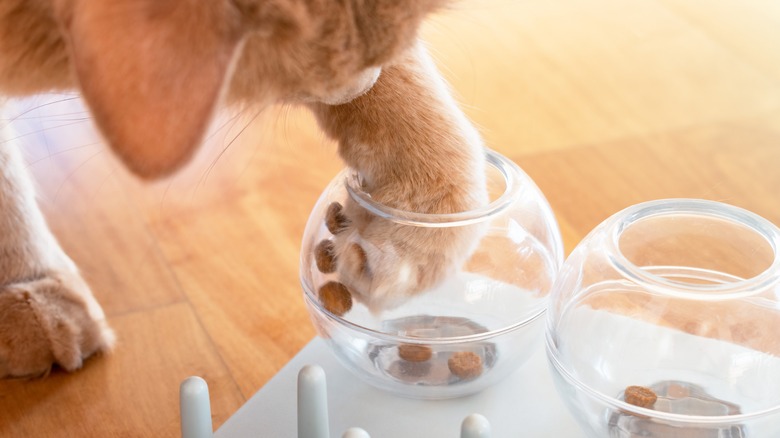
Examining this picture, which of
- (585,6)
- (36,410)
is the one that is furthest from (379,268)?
(585,6)

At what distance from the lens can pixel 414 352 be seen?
2.61 feet

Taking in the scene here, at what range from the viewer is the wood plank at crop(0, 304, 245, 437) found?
3.06ft

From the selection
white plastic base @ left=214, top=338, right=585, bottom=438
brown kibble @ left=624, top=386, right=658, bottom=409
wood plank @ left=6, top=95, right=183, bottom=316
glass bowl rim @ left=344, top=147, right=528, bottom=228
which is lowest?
wood plank @ left=6, top=95, right=183, bottom=316

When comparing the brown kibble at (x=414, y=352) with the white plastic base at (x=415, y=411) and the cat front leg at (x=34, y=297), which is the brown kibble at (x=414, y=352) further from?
the cat front leg at (x=34, y=297)

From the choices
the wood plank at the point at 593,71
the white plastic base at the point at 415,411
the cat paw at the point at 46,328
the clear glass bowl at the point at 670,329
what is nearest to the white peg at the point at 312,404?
the white plastic base at the point at 415,411

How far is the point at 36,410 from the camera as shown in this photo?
0.96m

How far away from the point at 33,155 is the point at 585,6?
97cm

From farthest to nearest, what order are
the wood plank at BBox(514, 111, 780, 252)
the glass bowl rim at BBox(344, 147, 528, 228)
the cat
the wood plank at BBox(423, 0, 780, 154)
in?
the wood plank at BBox(423, 0, 780, 154)
the wood plank at BBox(514, 111, 780, 252)
the glass bowl rim at BBox(344, 147, 528, 228)
the cat

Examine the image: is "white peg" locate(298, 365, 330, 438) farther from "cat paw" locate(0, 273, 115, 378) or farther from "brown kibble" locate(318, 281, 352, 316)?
"cat paw" locate(0, 273, 115, 378)

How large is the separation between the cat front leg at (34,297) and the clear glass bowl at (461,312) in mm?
309

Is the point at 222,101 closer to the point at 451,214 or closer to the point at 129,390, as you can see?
the point at 451,214

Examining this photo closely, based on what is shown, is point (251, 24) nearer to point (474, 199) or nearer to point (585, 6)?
point (474, 199)

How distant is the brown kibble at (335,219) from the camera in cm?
81

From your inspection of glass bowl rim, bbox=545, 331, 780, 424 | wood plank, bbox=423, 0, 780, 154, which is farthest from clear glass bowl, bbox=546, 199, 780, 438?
wood plank, bbox=423, 0, 780, 154
